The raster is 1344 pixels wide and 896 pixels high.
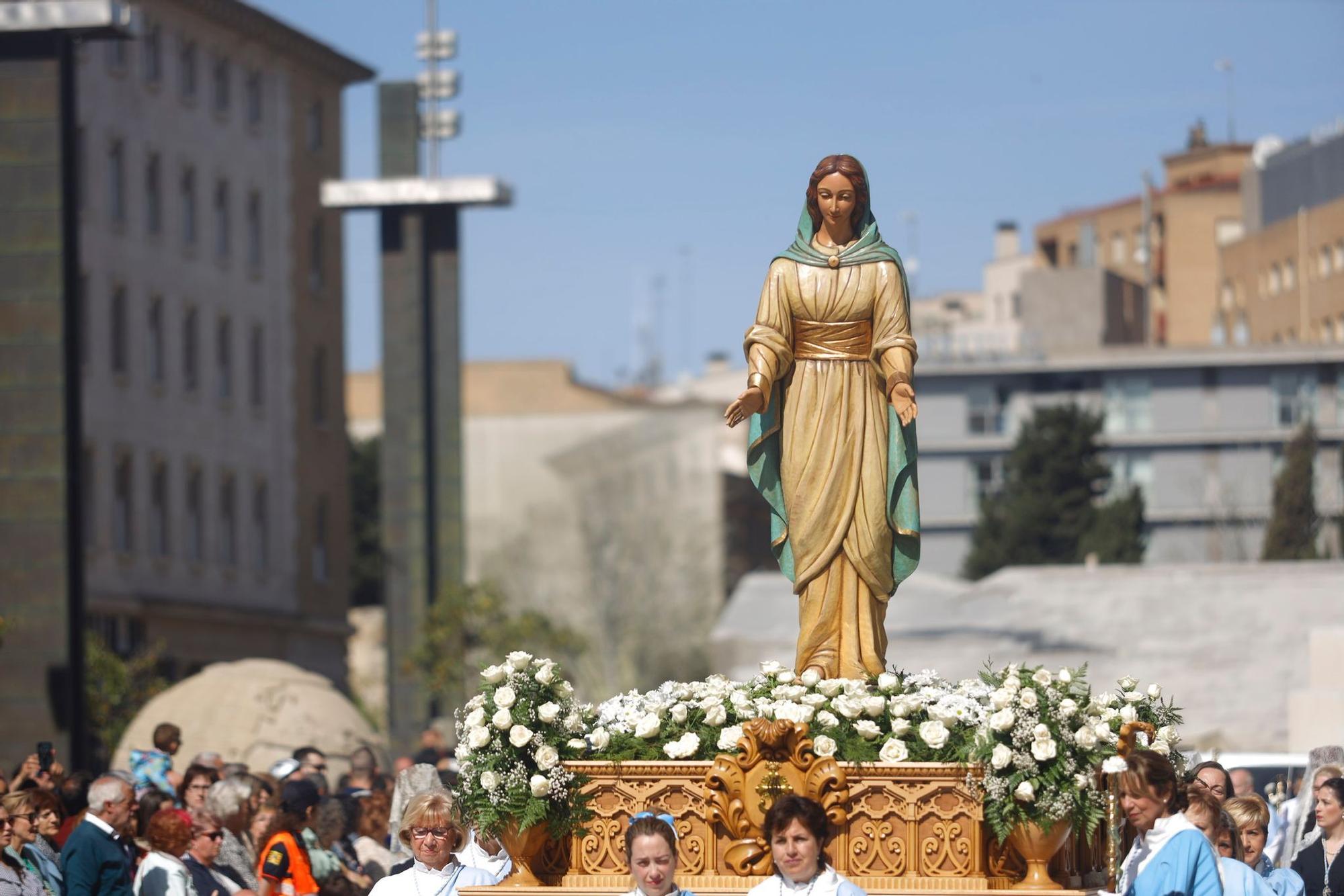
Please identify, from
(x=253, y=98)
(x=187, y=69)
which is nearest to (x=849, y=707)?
(x=187, y=69)

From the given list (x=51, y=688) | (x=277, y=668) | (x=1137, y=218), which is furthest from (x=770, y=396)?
(x=1137, y=218)

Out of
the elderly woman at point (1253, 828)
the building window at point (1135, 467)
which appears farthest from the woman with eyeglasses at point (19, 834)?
the building window at point (1135, 467)

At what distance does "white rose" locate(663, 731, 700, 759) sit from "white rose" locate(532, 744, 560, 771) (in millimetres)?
535

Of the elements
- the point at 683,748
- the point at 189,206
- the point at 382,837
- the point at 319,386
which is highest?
the point at 189,206

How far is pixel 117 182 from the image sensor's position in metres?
58.1

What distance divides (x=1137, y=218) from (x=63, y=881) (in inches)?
4279

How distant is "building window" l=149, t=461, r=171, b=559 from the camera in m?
59.1

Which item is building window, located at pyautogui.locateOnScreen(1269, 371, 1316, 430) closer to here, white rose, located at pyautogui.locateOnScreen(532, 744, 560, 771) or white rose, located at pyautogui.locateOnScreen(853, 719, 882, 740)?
white rose, located at pyautogui.locateOnScreen(853, 719, 882, 740)

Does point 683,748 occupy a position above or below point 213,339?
below

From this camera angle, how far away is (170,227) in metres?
60.4

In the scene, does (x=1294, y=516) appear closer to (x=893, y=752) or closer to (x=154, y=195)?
(x=154, y=195)

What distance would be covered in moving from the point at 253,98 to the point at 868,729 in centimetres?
5447

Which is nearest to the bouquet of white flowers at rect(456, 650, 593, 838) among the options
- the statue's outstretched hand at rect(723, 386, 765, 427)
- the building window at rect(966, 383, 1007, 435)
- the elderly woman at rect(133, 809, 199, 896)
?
the elderly woman at rect(133, 809, 199, 896)

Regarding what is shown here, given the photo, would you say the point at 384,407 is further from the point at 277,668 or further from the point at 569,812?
the point at 569,812
